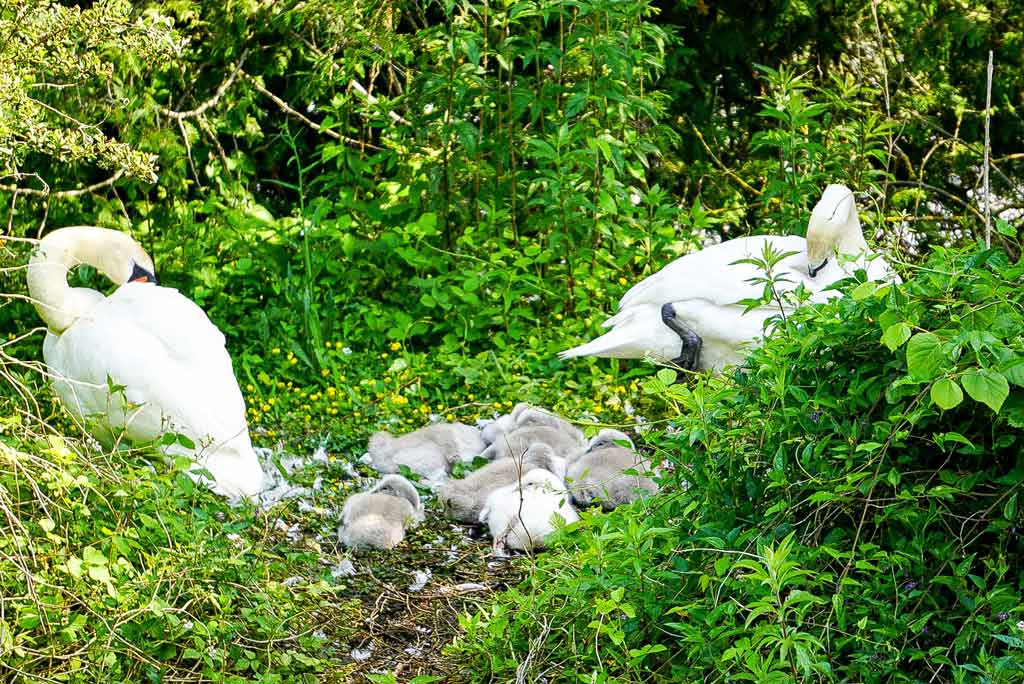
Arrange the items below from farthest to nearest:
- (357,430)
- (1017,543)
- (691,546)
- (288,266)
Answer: (288,266), (357,430), (691,546), (1017,543)

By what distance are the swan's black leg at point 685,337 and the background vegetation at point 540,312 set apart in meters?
0.34

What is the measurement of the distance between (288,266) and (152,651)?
3.28m

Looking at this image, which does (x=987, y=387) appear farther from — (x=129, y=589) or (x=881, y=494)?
(x=129, y=589)

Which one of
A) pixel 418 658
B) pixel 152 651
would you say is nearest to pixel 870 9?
pixel 418 658

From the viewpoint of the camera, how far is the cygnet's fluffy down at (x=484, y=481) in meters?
5.02

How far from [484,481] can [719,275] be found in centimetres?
131

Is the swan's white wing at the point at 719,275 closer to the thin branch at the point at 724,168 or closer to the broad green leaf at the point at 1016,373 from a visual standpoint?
the thin branch at the point at 724,168

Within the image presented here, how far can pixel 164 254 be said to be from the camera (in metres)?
7.19

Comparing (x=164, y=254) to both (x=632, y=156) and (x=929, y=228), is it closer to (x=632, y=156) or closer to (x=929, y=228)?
(x=632, y=156)

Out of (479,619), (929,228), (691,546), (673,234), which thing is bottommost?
(929,228)

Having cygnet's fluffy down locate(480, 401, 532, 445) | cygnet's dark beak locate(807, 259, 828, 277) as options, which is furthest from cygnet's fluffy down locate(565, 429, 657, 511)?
cygnet's dark beak locate(807, 259, 828, 277)

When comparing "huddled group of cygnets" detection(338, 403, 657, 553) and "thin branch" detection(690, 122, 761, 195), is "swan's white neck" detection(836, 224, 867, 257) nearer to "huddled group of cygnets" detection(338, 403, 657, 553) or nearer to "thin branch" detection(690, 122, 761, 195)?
"huddled group of cygnets" detection(338, 403, 657, 553)

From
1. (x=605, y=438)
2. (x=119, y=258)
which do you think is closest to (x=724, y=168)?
(x=605, y=438)

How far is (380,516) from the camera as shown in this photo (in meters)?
4.79
